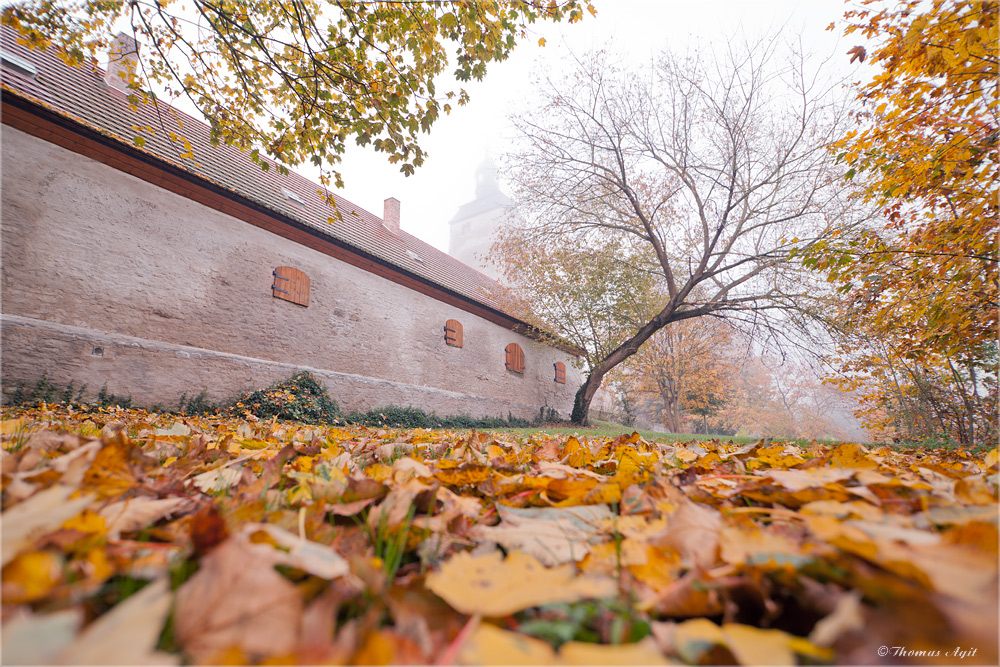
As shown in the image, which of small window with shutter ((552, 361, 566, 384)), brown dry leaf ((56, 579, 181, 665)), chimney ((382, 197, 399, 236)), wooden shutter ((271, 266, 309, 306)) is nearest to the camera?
brown dry leaf ((56, 579, 181, 665))

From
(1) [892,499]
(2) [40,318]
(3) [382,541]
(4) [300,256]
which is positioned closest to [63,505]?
(3) [382,541]

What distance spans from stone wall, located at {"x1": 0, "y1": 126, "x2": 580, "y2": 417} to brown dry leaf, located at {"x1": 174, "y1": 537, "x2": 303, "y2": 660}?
8.56 m

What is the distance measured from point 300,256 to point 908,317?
10.3m

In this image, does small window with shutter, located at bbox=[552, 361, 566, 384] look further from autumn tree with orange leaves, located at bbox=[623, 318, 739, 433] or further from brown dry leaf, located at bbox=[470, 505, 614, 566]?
brown dry leaf, located at bbox=[470, 505, 614, 566]

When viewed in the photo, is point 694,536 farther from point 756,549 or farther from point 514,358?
point 514,358

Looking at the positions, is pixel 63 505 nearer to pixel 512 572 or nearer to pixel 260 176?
pixel 512 572

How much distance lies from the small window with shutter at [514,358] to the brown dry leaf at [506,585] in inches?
554

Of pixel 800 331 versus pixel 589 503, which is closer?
pixel 589 503

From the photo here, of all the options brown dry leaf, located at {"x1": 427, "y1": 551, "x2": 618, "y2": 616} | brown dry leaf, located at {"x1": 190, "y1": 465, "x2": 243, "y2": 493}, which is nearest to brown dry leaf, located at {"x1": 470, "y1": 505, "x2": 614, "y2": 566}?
brown dry leaf, located at {"x1": 427, "y1": 551, "x2": 618, "y2": 616}

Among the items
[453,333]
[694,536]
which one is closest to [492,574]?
[694,536]

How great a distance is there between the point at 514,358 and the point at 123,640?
14.7m

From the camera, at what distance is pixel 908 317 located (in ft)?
13.6

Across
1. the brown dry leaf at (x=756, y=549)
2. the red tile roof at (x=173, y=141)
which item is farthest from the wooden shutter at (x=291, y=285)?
the brown dry leaf at (x=756, y=549)

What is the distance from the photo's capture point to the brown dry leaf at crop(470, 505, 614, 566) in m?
0.73
